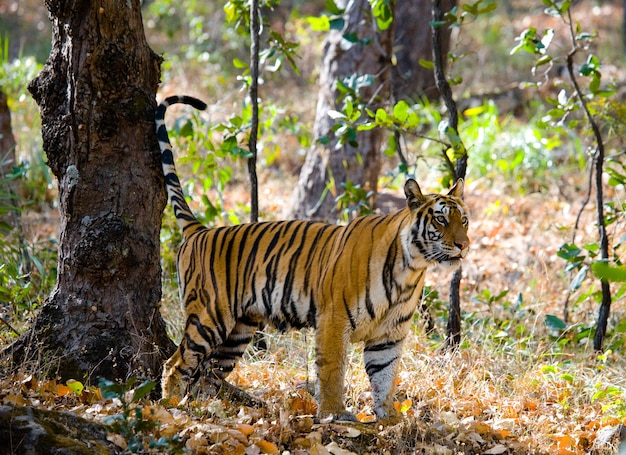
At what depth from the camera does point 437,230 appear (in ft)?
14.8

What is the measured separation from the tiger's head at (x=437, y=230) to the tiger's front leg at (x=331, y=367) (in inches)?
24.9

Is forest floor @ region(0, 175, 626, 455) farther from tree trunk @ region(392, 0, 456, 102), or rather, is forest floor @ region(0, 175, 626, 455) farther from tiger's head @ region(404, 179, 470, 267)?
tree trunk @ region(392, 0, 456, 102)

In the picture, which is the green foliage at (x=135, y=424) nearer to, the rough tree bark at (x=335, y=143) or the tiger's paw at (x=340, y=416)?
the tiger's paw at (x=340, y=416)

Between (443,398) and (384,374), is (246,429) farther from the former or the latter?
(443,398)

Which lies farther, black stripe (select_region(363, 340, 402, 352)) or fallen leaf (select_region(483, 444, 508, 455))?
black stripe (select_region(363, 340, 402, 352))

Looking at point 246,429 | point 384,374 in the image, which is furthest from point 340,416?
point 246,429

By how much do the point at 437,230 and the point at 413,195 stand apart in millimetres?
271

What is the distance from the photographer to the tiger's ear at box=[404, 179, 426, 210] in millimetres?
4629

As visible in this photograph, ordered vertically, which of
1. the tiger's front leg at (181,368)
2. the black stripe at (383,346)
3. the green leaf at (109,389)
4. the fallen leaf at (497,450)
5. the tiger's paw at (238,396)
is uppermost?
the green leaf at (109,389)

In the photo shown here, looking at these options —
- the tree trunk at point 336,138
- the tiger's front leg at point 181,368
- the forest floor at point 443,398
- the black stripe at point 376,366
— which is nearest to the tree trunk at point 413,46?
the tree trunk at point 336,138

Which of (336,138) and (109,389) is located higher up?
(336,138)

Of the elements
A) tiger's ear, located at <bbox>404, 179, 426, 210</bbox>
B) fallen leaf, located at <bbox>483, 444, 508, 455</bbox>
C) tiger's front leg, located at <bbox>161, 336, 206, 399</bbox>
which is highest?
tiger's ear, located at <bbox>404, 179, 426, 210</bbox>

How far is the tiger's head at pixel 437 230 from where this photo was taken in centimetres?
450

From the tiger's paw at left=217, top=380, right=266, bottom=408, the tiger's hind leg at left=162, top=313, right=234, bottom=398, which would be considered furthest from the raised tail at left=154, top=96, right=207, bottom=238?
the tiger's paw at left=217, top=380, right=266, bottom=408
